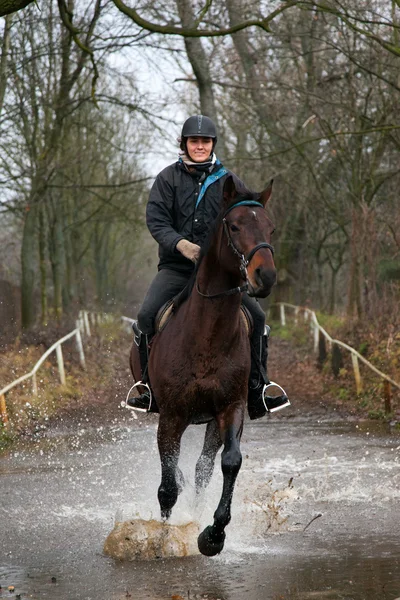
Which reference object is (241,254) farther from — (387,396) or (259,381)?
(387,396)

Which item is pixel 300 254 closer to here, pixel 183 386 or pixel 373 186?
pixel 373 186

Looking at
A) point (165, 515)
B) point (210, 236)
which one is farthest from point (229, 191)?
point (165, 515)

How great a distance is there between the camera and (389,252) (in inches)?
949

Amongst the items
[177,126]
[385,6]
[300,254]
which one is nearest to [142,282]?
[300,254]

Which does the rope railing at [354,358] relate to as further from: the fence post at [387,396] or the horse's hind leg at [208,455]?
the horse's hind leg at [208,455]

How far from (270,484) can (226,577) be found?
3397 millimetres

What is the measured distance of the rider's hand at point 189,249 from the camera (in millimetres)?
7574

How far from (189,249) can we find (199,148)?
91cm

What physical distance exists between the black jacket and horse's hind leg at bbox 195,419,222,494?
1.55 metres

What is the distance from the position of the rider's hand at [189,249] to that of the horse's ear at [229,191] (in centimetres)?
80

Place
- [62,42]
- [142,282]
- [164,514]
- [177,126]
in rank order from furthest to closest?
[142,282] < [177,126] < [62,42] < [164,514]

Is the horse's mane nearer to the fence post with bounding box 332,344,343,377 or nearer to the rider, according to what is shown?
the rider

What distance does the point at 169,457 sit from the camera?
7648 millimetres

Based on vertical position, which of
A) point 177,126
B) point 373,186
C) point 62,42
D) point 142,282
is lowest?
point 142,282
